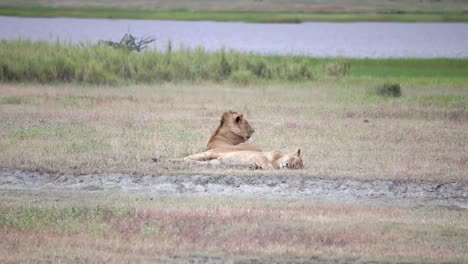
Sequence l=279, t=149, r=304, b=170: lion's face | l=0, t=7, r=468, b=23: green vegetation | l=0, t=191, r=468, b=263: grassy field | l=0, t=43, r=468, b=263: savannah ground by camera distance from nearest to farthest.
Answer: l=0, t=191, r=468, b=263: grassy field, l=0, t=43, r=468, b=263: savannah ground, l=279, t=149, r=304, b=170: lion's face, l=0, t=7, r=468, b=23: green vegetation

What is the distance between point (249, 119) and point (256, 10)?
7269 cm

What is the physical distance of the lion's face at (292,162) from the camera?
14820 millimetres

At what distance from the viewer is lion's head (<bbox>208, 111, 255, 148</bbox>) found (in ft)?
Answer: 51.5

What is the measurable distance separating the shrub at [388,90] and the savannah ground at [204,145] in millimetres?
160

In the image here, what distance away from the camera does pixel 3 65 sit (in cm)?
2916

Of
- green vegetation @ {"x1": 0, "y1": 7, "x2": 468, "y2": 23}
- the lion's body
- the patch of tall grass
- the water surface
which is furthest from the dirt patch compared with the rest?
green vegetation @ {"x1": 0, "y1": 7, "x2": 468, "y2": 23}

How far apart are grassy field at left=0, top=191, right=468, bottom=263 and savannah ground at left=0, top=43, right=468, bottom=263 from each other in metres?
0.02

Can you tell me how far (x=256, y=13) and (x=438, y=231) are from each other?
80.4 metres

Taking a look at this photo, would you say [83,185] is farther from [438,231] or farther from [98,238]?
[438,231]

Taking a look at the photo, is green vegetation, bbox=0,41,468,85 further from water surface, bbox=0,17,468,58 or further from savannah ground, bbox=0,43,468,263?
water surface, bbox=0,17,468,58

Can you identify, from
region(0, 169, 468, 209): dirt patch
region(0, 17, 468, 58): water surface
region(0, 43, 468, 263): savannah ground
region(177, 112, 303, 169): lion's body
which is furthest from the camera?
region(0, 17, 468, 58): water surface

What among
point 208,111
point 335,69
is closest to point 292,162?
point 208,111

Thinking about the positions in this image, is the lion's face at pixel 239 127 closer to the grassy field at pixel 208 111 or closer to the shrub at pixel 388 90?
the grassy field at pixel 208 111

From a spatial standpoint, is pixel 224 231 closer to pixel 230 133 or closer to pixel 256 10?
pixel 230 133
